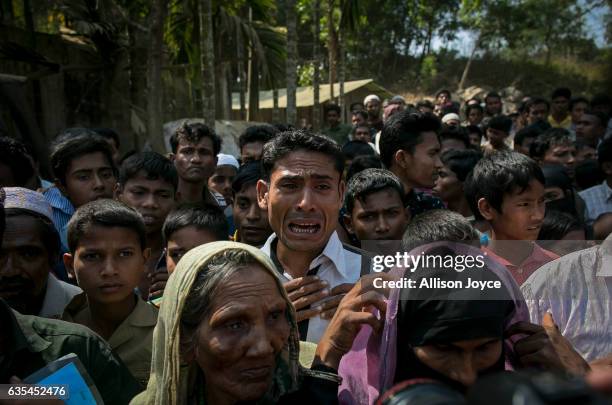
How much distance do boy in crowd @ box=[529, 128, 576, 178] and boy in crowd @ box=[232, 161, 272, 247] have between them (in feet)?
9.60

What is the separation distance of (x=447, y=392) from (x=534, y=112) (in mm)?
8944

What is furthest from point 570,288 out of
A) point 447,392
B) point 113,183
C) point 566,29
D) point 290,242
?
point 566,29

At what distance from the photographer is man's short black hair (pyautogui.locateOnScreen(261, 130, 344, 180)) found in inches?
103

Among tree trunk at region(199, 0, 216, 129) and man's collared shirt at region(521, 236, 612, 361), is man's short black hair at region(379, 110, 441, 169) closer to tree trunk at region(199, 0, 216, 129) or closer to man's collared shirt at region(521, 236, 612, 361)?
man's collared shirt at region(521, 236, 612, 361)

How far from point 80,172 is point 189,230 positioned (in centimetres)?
104

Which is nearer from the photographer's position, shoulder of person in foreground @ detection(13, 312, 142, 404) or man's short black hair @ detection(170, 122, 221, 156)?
shoulder of person in foreground @ detection(13, 312, 142, 404)

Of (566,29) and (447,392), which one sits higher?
(566,29)

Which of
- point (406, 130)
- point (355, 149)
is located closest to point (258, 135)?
point (355, 149)

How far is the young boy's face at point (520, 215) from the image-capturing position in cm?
290

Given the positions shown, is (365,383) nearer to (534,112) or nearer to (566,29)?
(534,112)

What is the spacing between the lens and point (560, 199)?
4.19 meters

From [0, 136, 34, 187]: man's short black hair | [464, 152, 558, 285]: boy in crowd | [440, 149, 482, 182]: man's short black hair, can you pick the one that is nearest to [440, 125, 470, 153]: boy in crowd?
[440, 149, 482, 182]: man's short black hair

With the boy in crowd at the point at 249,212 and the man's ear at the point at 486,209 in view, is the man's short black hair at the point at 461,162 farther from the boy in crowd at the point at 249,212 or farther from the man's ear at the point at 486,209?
the boy in crowd at the point at 249,212

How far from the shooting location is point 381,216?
127 inches
